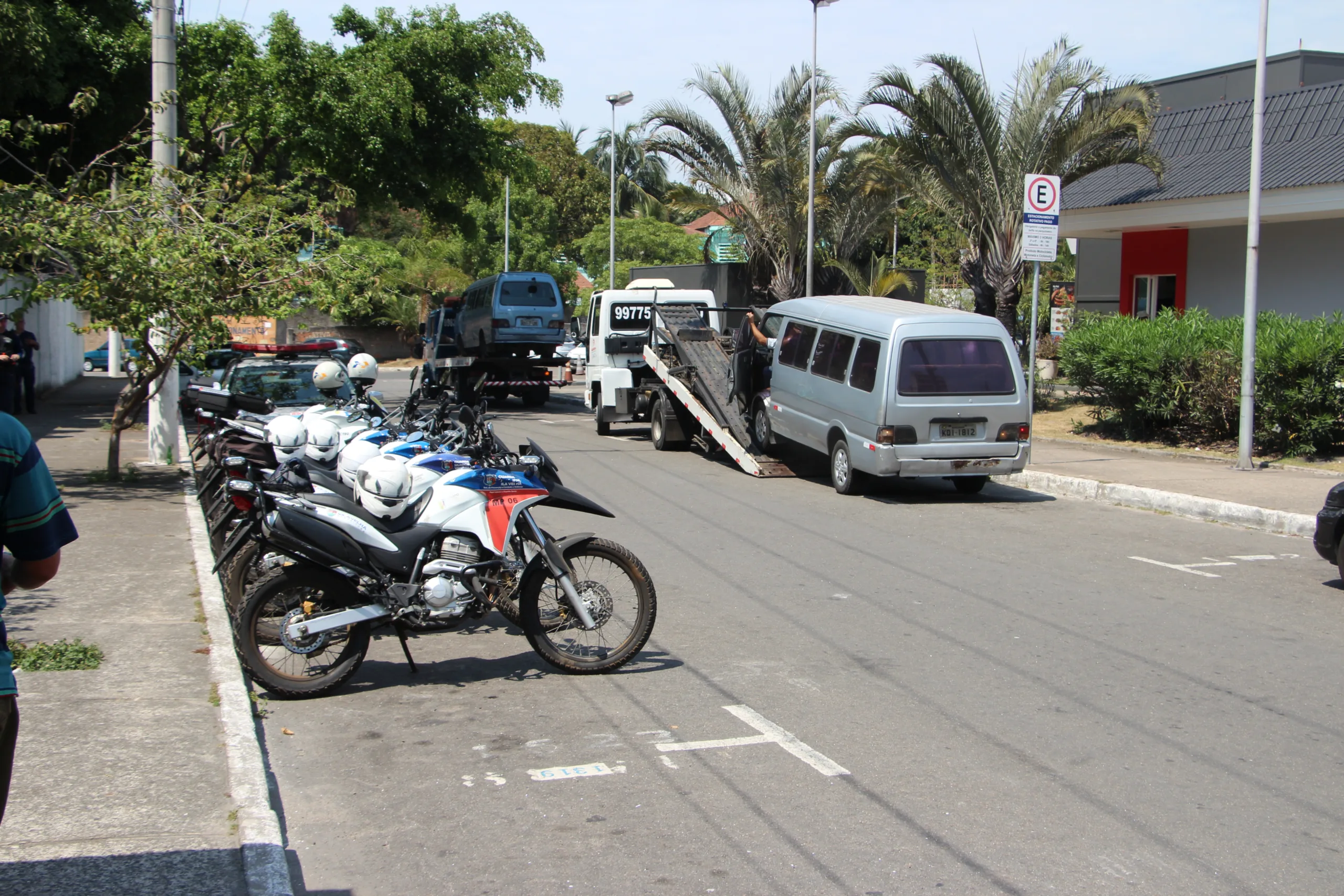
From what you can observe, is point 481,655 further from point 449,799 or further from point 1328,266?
point 1328,266

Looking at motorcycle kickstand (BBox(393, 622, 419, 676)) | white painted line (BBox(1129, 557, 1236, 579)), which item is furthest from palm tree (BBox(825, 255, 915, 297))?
motorcycle kickstand (BBox(393, 622, 419, 676))

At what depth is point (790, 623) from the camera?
7973mm

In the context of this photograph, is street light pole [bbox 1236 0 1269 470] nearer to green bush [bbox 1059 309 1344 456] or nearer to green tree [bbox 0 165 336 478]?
green bush [bbox 1059 309 1344 456]

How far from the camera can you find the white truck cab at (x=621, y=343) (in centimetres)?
1984

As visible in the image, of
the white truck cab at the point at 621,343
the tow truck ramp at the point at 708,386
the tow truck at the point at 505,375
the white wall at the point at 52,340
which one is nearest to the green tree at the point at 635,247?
the white wall at the point at 52,340

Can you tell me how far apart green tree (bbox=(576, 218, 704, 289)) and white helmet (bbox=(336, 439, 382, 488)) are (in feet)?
129

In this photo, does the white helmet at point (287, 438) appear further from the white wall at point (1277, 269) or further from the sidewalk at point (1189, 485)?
the white wall at point (1277, 269)

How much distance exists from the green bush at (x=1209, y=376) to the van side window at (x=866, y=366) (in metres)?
5.55

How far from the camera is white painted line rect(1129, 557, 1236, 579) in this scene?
31.7ft

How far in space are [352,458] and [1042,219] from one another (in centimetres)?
1054

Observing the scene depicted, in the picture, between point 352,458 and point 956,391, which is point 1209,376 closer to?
point 956,391

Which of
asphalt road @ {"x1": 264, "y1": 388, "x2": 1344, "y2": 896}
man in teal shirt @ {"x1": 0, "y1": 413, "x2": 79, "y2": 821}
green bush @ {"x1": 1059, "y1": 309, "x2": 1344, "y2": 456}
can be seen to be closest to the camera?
man in teal shirt @ {"x1": 0, "y1": 413, "x2": 79, "y2": 821}

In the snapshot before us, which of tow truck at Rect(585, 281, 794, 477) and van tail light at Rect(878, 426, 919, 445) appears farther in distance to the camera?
tow truck at Rect(585, 281, 794, 477)

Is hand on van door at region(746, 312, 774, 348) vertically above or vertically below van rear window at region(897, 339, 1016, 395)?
above
